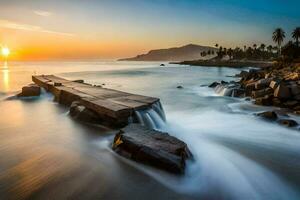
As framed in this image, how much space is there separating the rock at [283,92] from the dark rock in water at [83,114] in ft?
38.0

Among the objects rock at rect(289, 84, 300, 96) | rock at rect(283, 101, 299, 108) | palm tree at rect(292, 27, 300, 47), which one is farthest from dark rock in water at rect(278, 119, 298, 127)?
palm tree at rect(292, 27, 300, 47)

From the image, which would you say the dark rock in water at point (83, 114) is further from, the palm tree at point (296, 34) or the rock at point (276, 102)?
the palm tree at point (296, 34)

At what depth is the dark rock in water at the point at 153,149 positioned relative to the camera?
20.7 feet

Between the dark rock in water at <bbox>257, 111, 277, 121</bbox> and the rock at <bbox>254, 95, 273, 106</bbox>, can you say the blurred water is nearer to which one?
the dark rock in water at <bbox>257, 111, 277, 121</bbox>

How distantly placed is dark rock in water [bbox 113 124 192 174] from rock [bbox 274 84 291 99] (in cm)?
1107

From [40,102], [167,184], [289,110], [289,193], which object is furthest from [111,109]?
[289,110]

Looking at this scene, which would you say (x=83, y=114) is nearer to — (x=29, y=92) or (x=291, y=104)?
(x=29, y=92)

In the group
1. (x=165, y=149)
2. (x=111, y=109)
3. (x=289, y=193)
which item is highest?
(x=111, y=109)

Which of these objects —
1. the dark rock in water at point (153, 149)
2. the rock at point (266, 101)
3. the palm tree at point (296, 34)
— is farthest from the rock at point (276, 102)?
the palm tree at point (296, 34)

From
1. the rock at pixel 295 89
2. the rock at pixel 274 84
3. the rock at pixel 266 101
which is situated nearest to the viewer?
the rock at pixel 295 89

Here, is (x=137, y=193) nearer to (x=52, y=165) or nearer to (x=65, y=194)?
(x=65, y=194)

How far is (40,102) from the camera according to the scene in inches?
663

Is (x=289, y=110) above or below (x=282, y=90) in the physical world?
below

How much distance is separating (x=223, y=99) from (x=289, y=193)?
47.8 ft
